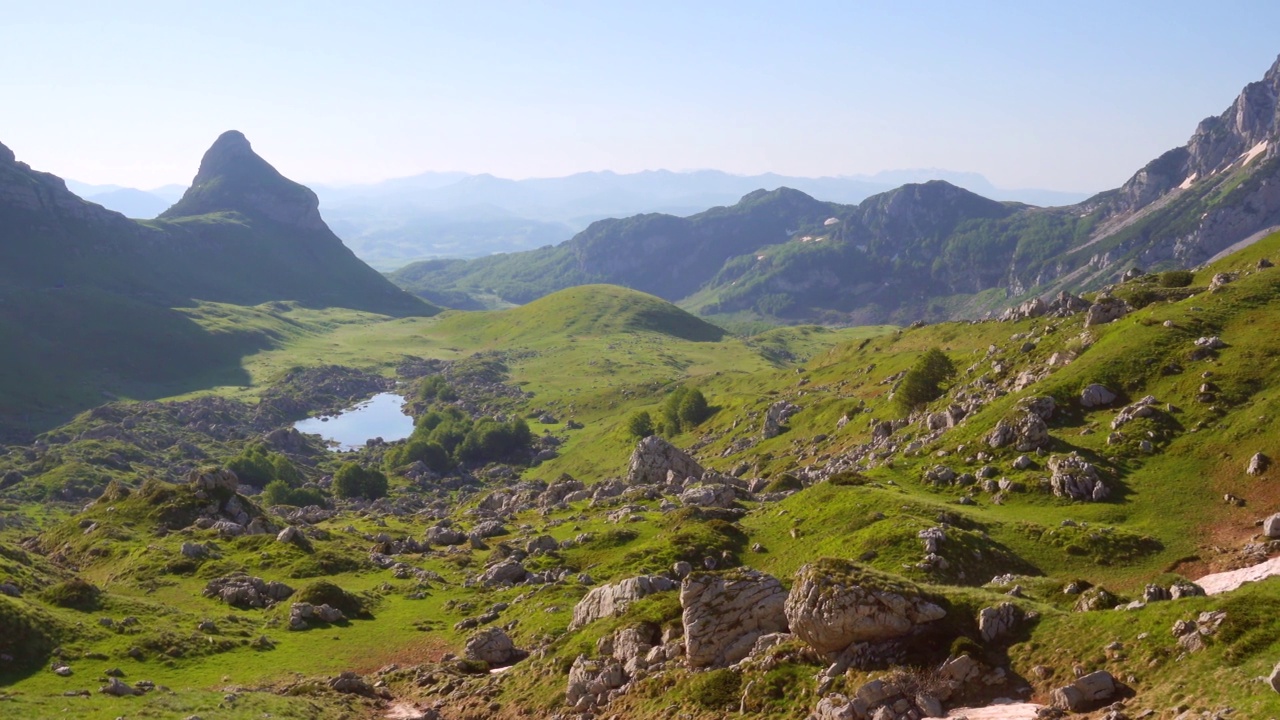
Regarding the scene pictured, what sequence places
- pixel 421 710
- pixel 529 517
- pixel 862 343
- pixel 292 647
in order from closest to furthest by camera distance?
pixel 421 710
pixel 292 647
pixel 529 517
pixel 862 343

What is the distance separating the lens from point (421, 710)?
50.2 m

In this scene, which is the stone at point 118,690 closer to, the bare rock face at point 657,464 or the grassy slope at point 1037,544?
the grassy slope at point 1037,544

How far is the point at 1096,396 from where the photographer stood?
77.1 metres

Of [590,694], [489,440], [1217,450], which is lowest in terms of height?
[489,440]

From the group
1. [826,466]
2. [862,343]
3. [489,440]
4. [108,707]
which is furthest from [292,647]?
[862,343]

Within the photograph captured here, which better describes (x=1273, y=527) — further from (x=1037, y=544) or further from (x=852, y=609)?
(x=852, y=609)

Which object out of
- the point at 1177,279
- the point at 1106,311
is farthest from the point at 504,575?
the point at 1177,279

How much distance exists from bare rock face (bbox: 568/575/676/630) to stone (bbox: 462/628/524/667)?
164 inches

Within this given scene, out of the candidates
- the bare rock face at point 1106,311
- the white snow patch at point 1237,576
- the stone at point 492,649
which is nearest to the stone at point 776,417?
the bare rock face at point 1106,311

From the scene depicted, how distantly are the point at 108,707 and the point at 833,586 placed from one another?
124 ft

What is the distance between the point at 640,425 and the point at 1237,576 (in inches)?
5406

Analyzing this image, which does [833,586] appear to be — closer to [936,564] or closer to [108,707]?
[936,564]

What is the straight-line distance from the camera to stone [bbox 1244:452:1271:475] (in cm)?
6104

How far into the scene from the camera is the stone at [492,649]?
188ft
